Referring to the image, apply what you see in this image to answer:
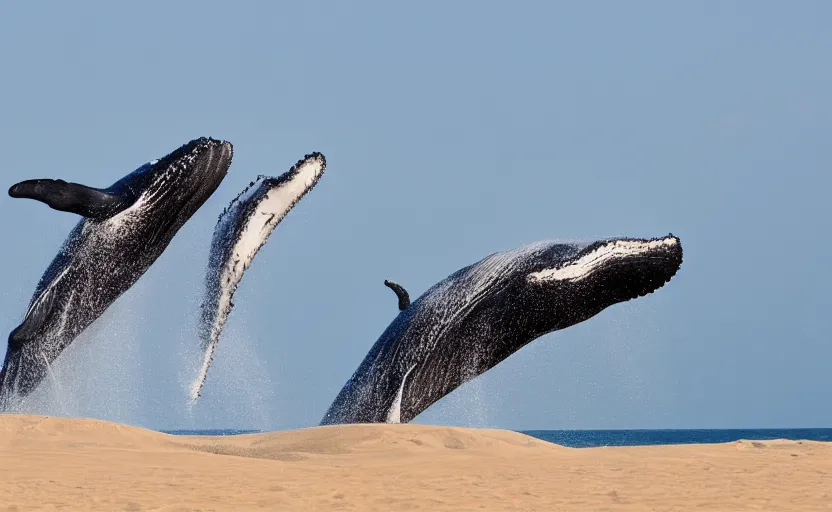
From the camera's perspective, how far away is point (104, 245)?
54.1 feet

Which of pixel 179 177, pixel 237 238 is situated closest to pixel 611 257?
pixel 237 238

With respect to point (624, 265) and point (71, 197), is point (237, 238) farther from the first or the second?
point (624, 265)

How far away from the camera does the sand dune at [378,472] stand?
8.66 meters

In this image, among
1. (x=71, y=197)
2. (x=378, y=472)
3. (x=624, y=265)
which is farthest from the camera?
(x=71, y=197)

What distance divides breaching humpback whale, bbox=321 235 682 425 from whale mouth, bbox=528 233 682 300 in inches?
Result: 0.6

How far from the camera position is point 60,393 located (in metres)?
17.4

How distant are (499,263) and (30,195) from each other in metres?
7.77

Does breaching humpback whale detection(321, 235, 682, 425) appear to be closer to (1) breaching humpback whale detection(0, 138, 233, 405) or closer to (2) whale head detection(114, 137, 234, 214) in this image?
(2) whale head detection(114, 137, 234, 214)

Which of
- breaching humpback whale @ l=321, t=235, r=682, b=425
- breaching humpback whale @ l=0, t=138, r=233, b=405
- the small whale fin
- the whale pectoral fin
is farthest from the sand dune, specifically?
the whale pectoral fin

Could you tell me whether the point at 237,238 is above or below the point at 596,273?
above

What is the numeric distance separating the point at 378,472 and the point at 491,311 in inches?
238

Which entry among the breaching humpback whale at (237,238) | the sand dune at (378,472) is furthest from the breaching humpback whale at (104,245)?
the sand dune at (378,472)

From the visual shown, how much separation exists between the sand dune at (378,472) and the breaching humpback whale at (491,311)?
8.99 feet

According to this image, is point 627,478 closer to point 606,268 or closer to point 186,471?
point 186,471
